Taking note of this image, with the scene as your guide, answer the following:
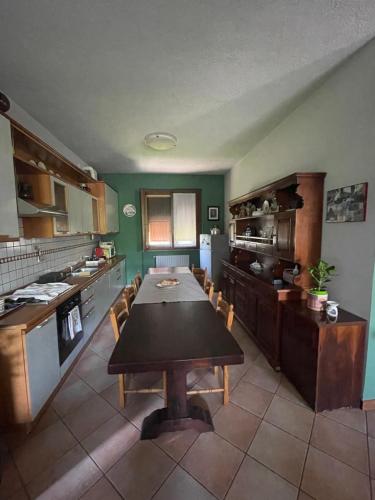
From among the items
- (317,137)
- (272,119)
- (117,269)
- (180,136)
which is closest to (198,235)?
(117,269)

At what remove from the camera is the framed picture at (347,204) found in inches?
63.9

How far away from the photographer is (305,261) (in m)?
2.11

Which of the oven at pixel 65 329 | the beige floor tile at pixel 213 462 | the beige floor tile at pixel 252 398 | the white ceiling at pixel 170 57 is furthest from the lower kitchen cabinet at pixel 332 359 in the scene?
the oven at pixel 65 329

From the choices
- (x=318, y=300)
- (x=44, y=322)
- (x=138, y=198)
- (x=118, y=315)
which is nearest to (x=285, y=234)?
(x=318, y=300)

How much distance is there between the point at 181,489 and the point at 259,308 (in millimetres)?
1739

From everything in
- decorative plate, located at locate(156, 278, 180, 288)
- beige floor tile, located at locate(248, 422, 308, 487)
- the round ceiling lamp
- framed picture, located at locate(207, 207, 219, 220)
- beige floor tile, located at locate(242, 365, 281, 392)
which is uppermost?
the round ceiling lamp

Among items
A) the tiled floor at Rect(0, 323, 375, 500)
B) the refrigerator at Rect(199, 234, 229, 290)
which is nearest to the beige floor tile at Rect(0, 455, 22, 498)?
the tiled floor at Rect(0, 323, 375, 500)

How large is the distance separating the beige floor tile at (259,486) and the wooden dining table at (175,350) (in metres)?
0.33

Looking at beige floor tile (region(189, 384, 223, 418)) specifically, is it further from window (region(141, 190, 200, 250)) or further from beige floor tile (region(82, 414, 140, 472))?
window (region(141, 190, 200, 250))

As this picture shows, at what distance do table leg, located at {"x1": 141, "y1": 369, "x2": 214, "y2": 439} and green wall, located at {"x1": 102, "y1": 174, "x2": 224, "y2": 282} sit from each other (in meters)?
3.89

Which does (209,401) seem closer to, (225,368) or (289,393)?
(225,368)

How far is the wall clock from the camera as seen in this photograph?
5105mm

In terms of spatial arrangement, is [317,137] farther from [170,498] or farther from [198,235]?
[198,235]

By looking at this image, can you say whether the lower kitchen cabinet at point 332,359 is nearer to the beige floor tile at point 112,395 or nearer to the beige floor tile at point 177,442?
the beige floor tile at point 177,442
